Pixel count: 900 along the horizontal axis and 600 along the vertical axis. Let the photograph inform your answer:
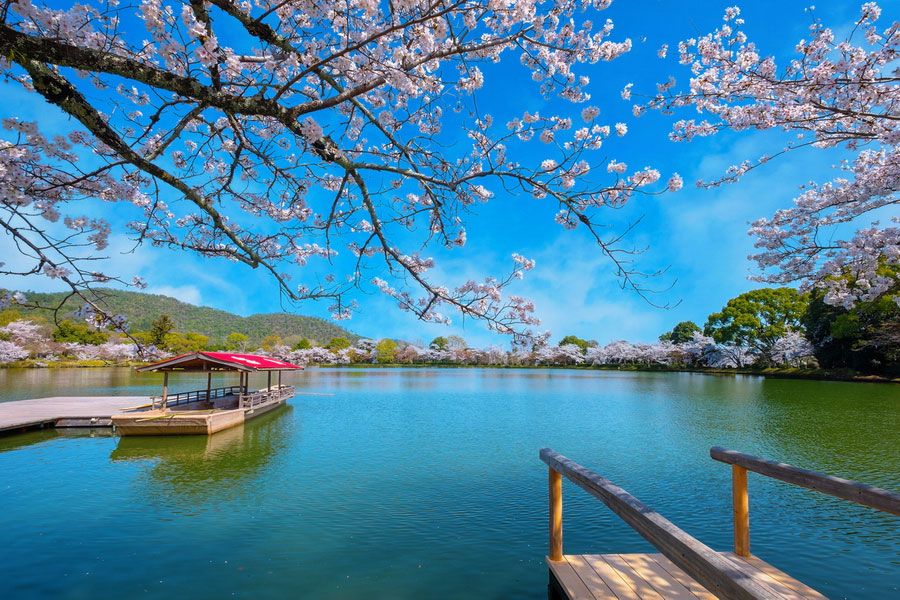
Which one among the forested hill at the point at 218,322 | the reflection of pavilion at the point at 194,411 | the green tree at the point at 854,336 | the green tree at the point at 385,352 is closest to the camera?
the reflection of pavilion at the point at 194,411

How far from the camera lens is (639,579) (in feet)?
11.9

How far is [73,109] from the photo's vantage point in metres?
3.19

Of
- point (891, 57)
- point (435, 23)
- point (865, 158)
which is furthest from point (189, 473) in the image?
point (865, 158)

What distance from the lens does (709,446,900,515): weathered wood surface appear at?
249 centimetres

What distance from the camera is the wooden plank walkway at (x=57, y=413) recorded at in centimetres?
1283

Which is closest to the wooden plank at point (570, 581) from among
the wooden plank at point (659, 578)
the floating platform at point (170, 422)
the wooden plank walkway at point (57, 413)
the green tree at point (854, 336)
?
the wooden plank at point (659, 578)

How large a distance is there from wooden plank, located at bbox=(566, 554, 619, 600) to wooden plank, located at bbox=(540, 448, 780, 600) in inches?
30.4

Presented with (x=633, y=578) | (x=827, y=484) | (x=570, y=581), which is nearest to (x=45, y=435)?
(x=570, y=581)

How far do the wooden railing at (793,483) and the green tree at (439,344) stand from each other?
8469cm

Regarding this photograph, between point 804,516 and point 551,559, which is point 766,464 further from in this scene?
point 804,516

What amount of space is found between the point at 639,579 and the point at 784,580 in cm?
103

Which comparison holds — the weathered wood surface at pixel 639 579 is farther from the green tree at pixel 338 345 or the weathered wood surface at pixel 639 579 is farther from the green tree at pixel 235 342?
the green tree at pixel 338 345

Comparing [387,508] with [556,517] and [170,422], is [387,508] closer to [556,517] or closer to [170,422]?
[556,517]

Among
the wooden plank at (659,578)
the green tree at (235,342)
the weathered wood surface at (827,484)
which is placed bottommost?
the wooden plank at (659,578)
